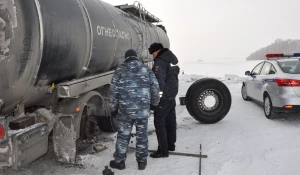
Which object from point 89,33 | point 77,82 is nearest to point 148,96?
point 77,82

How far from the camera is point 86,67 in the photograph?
439cm

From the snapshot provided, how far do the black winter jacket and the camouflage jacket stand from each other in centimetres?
48

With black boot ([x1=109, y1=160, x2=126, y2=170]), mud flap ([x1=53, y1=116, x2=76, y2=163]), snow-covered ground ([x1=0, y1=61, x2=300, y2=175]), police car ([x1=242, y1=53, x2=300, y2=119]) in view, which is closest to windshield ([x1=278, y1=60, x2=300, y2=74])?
police car ([x1=242, y1=53, x2=300, y2=119])

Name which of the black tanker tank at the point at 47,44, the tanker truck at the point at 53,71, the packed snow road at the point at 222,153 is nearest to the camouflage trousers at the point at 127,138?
the packed snow road at the point at 222,153

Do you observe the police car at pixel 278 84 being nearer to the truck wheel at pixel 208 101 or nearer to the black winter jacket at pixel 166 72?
the truck wheel at pixel 208 101

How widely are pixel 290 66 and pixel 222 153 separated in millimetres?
3407

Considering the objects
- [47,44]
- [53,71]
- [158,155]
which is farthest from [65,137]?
[158,155]

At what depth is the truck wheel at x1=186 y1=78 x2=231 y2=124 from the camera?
246 inches

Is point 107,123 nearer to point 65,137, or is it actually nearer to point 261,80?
point 65,137

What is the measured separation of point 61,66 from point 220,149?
3179 millimetres

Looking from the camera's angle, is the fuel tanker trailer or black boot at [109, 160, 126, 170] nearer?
the fuel tanker trailer

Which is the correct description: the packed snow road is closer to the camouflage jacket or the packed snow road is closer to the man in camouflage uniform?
the man in camouflage uniform

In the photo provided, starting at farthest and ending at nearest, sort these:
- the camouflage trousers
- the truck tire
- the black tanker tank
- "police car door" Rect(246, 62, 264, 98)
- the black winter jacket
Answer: "police car door" Rect(246, 62, 264, 98)
the truck tire
the black winter jacket
the camouflage trousers
the black tanker tank

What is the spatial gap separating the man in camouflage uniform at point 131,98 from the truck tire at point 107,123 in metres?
1.50
